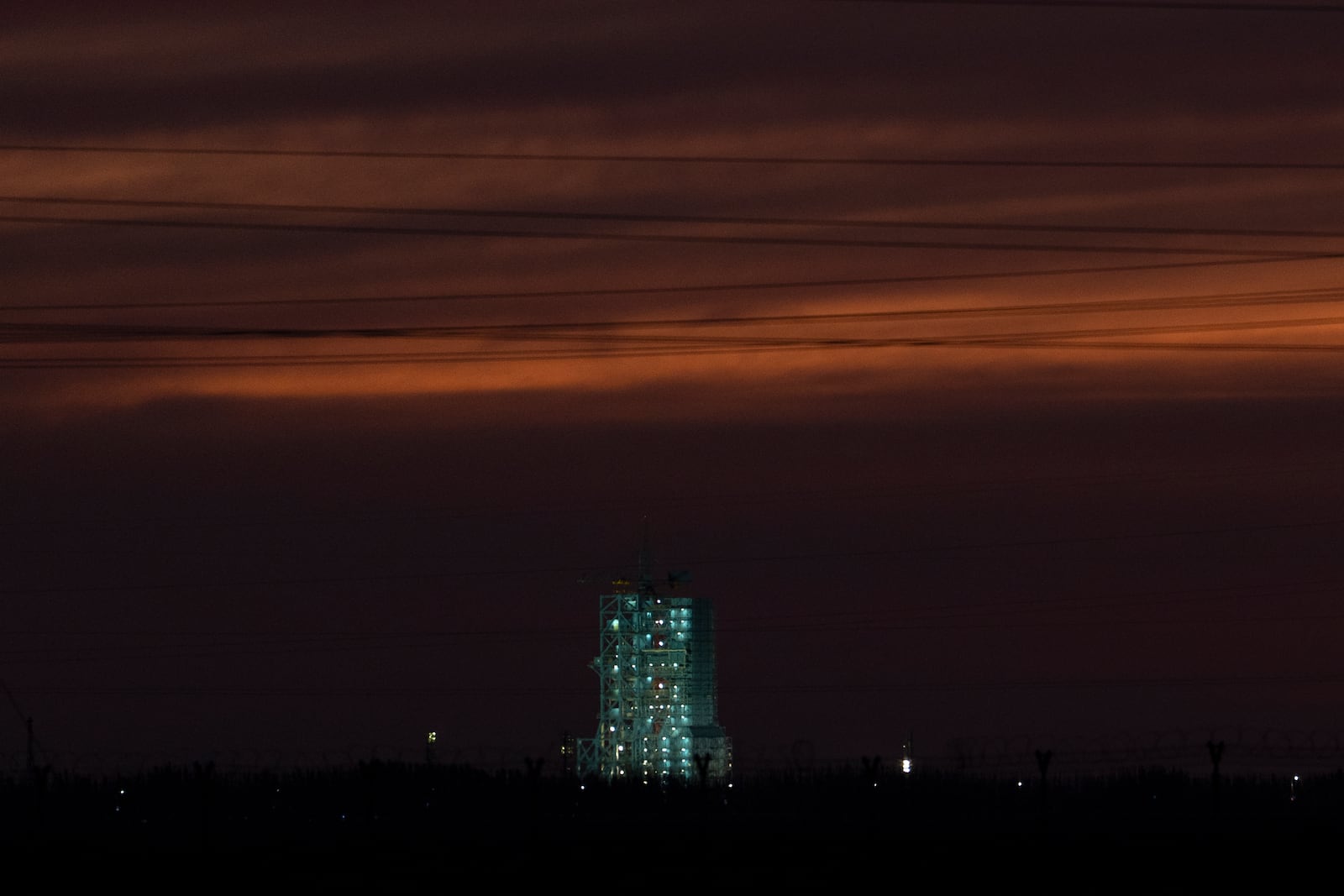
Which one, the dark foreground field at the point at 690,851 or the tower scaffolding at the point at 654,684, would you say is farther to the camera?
the tower scaffolding at the point at 654,684

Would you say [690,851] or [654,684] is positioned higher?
[654,684]

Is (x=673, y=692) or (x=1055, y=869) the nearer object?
(x=1055, y=869)

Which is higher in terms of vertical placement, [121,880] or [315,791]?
[315,791]

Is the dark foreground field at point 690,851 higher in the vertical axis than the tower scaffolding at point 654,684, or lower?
lower

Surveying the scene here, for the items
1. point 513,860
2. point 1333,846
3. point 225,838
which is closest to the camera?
point 513,860

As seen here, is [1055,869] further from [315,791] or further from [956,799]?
[315,791]

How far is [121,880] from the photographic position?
135ft

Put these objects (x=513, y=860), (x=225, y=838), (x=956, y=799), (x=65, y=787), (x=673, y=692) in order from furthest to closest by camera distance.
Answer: (x=673, y=692) → (x=65, y=787) → (x=956, y=799) → (x=225, y=838) → (x=513, y=860)

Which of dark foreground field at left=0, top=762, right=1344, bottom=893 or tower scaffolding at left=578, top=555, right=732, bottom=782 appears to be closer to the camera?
dark foreground field at left=0, top=762, right=1344, bottom=893

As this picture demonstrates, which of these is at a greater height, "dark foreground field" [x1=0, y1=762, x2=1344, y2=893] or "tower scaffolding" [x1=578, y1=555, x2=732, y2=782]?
"tower scaffolding" [x1=578, y1=555, x2=732, y2=782]

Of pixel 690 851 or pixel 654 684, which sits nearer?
pixel 690 851

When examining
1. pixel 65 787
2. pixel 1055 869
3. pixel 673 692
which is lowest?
pixel 1055 869

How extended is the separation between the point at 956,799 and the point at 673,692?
56.1 meters

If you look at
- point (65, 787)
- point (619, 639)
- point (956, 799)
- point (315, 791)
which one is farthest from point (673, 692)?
point (956, 799)
